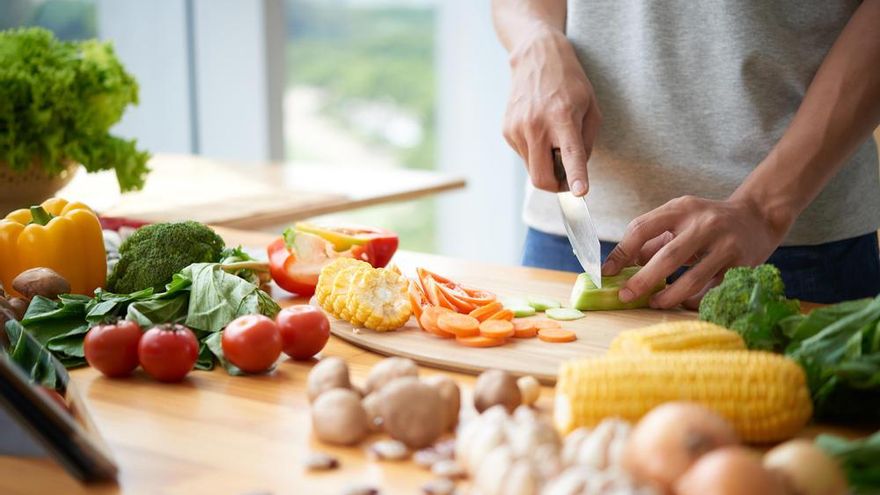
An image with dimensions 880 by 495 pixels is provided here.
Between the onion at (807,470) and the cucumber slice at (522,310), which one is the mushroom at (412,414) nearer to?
the onion at (807,470)

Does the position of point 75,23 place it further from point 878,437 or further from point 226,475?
point 878,437

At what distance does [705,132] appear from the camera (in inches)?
89.7

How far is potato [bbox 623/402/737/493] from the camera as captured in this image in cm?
101

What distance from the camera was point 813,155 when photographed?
1968mm

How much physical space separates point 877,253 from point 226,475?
5.83ft

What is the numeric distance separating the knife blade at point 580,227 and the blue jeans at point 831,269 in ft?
1.05

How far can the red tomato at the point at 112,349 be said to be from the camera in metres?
1.48

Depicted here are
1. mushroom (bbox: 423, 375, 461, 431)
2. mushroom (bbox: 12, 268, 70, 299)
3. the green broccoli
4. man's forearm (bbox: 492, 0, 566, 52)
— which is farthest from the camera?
Result: man's forearm (bbox: 492, 0, 566, 52)

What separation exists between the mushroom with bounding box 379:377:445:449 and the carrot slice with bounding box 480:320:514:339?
0.44m

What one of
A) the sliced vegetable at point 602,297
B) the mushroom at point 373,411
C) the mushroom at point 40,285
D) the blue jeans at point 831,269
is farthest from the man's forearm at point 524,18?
the mushroom at point 373,411

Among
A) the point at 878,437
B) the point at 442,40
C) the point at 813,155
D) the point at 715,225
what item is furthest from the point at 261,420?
the point at 442,40

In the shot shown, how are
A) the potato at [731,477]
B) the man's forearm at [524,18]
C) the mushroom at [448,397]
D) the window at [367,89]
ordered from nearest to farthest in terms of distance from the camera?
the potato at [731,477] < the mushroom at [448,397] < the man's forearm at [524,18] < the window at [367,89]

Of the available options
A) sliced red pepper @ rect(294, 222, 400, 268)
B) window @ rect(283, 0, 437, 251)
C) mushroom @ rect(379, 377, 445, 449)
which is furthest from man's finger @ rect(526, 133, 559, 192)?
window @ rect(283, 0, 437, 251)

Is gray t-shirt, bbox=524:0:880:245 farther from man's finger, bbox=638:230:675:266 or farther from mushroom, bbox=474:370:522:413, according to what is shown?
mushroom, bbox=474:370:522:413
